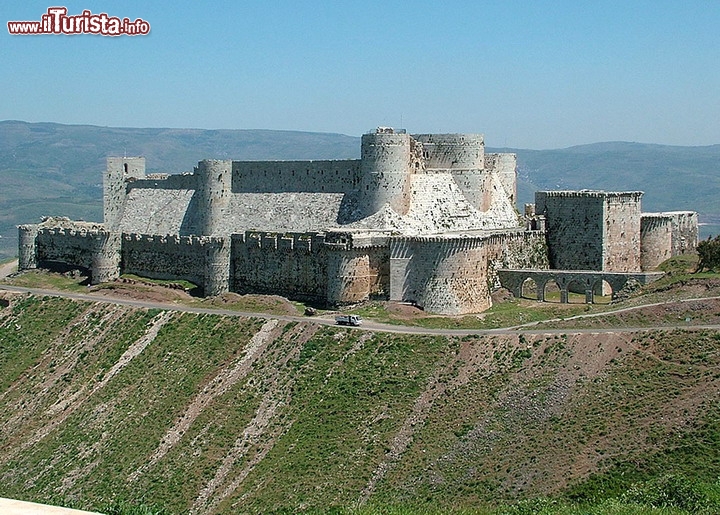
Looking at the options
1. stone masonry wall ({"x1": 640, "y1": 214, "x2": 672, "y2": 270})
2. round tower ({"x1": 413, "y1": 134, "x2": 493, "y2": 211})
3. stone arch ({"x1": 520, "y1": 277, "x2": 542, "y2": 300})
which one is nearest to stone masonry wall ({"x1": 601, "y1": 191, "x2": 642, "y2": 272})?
stone masonry wall ({"x1": 640, "y1": 214, "x2": 672, "y2": 270})

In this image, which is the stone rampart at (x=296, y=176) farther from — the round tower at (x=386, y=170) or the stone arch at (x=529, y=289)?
the stone arch at (x=529, y=289)

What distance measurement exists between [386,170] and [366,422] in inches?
945

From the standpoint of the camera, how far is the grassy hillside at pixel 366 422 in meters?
45.6

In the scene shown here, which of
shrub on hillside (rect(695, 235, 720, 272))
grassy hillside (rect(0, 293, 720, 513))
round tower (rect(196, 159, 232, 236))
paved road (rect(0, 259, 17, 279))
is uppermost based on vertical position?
round tower (rect(196, 159, 232, 236))

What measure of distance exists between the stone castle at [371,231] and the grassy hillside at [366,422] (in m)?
7.19

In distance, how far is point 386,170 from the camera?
73.2m

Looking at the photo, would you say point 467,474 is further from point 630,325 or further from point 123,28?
point 123,28

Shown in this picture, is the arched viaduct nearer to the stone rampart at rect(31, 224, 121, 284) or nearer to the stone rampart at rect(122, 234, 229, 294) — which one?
the stone rampart at rect(122, 234, 229, 294)

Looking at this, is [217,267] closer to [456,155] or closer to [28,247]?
[456,155]

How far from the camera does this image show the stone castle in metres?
68.3

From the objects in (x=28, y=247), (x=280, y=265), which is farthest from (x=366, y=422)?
(x=28, y=247)

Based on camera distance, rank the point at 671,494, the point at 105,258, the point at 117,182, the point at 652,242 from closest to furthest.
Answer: the point at 671,494
the point at 652,242
the point at 105,258
the point at 117,182

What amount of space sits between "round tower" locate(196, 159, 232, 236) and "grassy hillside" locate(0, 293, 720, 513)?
49.9 ft

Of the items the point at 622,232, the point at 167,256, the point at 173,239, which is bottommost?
the point at 167,256
